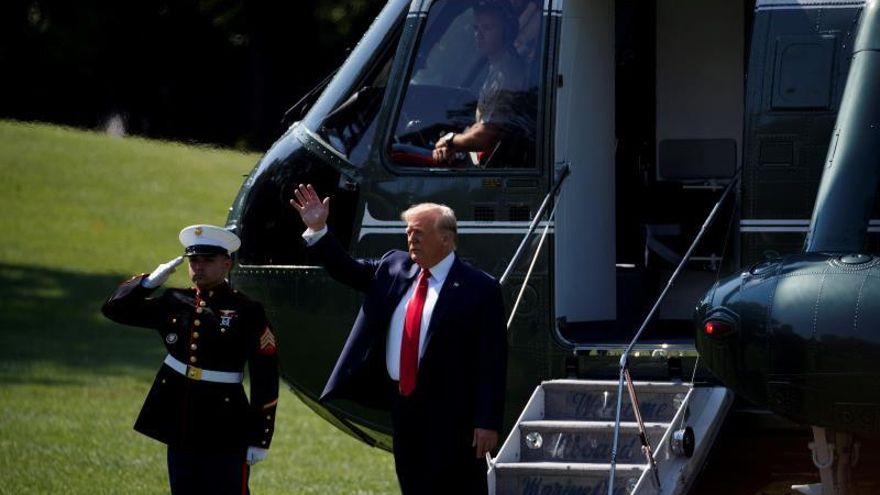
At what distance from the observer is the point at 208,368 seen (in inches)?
300

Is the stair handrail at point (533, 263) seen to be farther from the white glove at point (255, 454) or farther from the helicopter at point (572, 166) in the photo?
the white glove at point (255, 454)

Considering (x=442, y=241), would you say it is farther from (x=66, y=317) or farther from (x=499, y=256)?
(x=66, y=317)

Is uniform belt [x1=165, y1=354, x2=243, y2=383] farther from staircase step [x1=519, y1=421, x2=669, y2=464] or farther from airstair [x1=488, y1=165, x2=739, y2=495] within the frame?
staircase step [x1=519, y1=421, x2=669, y2=464]

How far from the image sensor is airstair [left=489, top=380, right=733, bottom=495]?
751cm

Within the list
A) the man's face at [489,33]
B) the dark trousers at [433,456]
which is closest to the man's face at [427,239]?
the dark trousers at [433,456]

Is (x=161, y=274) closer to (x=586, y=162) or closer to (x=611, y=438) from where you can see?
(x=611, y=438)

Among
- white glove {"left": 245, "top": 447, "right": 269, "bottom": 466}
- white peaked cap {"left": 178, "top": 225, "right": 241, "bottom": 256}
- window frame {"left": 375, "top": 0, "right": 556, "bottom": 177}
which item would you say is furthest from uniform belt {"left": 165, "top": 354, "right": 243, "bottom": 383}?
window frame {"left": 375, "top": 0, "right": 556, "bottom": 177}

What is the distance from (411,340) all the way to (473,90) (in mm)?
2126

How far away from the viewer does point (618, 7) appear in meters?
9.66

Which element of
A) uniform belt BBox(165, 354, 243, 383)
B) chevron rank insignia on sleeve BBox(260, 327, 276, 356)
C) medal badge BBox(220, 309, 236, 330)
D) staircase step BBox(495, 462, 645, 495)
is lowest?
staircase step BBox(495, 462, 645, 495)

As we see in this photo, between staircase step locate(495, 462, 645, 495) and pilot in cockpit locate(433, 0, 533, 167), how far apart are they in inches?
70.0

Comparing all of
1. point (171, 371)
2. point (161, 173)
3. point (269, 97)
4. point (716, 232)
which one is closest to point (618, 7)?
point (716, 232)

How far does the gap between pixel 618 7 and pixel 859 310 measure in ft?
11.0

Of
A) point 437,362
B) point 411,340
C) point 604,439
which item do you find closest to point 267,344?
point 411,340
